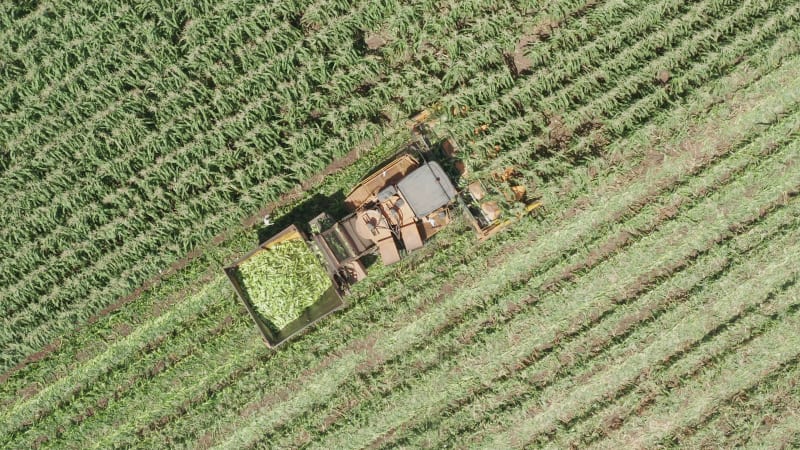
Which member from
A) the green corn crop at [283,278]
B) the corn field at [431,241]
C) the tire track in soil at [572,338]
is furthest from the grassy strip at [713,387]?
the green corn crop at [283,278]

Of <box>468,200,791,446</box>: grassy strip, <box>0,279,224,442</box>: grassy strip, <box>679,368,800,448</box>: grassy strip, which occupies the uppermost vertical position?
<box>0,279,224,442</box>: grassy strip

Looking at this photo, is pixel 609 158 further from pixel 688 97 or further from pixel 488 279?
pixel 488 279

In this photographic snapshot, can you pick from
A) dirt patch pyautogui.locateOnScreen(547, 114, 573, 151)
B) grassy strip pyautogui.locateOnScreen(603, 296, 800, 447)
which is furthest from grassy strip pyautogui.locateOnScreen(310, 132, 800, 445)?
dirt patch pyautogui.locateOnScreen(547, 114, 573, 151)

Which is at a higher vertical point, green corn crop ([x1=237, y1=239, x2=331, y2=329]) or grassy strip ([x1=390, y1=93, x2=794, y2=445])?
green corn crop ([x1=237, y1=239, x2=331, y2=329])

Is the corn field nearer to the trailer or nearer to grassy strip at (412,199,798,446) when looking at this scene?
grassy strip at (412,199,798,446)

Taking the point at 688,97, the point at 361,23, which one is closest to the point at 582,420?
the point at 688,97

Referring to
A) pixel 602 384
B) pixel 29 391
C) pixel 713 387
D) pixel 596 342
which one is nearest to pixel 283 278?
pixel 29 391

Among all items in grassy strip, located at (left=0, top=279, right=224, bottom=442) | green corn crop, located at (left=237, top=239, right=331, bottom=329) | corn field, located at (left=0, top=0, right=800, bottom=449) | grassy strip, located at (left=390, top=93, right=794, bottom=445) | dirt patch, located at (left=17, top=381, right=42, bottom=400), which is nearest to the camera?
green corn crop, located at (left=237, top=239, right=331, bottom=329)

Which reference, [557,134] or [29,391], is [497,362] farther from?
[29,391]

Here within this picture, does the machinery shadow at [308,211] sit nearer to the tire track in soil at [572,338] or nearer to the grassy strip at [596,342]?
the tire track in soil at [572,338]
